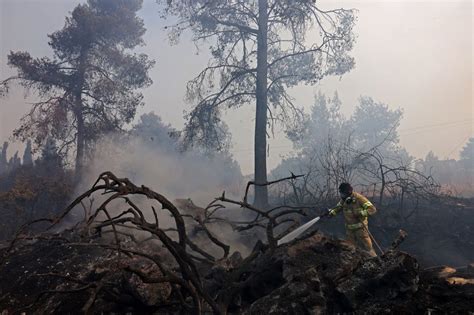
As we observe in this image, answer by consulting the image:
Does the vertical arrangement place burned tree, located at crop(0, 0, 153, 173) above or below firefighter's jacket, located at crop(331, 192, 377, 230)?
above

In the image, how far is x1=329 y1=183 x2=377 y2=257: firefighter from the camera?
270 inches

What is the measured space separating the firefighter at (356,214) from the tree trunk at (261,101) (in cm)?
692

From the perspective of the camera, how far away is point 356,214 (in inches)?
A: 274

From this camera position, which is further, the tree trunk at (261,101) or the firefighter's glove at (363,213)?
the tree trunk at (261,101)

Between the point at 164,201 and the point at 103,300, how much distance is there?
2094 millimetres

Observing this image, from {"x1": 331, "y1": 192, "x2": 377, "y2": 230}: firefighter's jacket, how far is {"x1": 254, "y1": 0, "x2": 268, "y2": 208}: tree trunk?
6915 millimetres

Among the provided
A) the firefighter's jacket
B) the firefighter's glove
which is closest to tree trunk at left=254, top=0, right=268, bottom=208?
the firefighter's jacket

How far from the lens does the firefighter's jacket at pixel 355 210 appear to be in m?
6.84

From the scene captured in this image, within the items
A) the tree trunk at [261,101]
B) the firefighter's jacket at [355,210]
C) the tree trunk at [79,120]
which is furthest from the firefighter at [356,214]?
the tree trunk at [79,120]

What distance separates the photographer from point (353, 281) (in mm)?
4430

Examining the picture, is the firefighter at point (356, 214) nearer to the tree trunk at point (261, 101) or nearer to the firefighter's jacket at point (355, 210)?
the firefighter's jacket at point (355, 210)

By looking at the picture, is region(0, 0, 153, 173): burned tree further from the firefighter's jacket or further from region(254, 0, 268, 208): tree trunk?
the firefighter's jacket

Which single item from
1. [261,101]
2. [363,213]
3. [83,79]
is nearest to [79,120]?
[83,79]

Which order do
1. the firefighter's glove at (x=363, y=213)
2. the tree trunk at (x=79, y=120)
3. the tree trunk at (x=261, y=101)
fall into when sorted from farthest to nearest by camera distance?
the tree trunk at (x=79, y=120)
the tree trunk at (x=261, y=101)
the firefighter's glove at (x=363, y=213)
